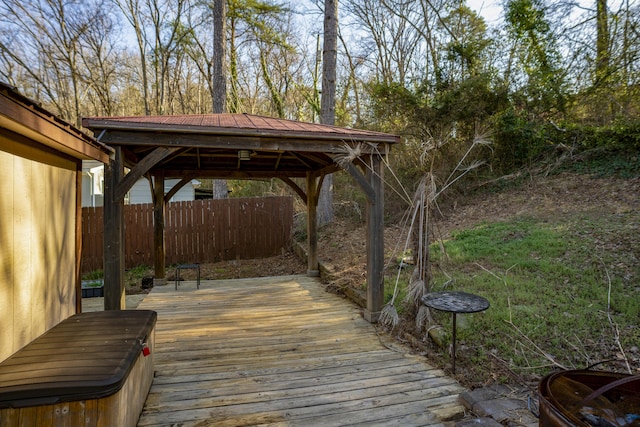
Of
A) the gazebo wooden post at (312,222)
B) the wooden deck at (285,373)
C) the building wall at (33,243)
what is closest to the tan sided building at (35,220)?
the building wall at (33,243)

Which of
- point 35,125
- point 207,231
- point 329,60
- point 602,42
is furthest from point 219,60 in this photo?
point 602,42

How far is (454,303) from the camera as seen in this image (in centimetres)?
292

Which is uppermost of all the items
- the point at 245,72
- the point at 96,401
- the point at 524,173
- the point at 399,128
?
the point at 245,72

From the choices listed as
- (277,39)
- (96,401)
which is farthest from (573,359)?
(277,39)

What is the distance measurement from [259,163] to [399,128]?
15.4ft

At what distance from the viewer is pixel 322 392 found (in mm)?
2732

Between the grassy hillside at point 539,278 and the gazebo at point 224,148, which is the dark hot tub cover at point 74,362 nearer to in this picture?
the gazebo at point 224,148

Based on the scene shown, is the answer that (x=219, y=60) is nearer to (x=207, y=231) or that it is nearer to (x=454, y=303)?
(x=207, y=231)

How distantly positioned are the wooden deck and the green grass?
66cm

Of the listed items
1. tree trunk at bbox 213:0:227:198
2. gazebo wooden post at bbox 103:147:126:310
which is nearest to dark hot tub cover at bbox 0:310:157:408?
gazebo wooden post at bbox 103:147:126:310

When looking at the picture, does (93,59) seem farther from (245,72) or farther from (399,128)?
(399,128)

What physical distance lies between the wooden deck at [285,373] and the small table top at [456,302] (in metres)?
0.65

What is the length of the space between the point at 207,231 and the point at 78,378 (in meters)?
7.26

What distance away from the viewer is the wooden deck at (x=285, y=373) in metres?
2.43
